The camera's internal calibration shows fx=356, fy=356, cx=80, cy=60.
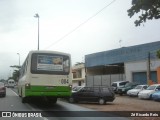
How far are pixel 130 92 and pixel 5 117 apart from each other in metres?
25.8

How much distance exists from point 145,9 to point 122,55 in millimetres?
42676

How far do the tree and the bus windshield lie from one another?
9669mm

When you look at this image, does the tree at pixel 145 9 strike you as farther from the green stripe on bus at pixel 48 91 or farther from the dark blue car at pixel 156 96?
the dark blue car at pixel 156 96

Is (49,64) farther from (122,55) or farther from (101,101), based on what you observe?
(122,55)

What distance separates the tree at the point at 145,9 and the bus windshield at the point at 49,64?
9669 mm

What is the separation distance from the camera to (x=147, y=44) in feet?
155

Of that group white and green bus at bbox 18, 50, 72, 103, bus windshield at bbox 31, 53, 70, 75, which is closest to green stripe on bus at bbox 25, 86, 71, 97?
white and green bus at bbox 18, 50, 72, 103

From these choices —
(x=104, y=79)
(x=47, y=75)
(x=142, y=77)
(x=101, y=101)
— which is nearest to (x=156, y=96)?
(x=101, y=101)

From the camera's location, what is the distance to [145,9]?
11305 millimetres

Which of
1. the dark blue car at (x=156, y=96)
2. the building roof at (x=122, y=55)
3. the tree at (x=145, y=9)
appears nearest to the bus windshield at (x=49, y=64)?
the tree at (x=145, y=9)

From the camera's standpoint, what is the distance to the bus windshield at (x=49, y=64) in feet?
67.4

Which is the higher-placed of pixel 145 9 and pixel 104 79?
pixel 145 9

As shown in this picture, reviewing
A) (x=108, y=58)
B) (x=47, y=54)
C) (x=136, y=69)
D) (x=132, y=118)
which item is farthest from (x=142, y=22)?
(x=108, y=58)

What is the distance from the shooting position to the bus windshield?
20.5 metres
